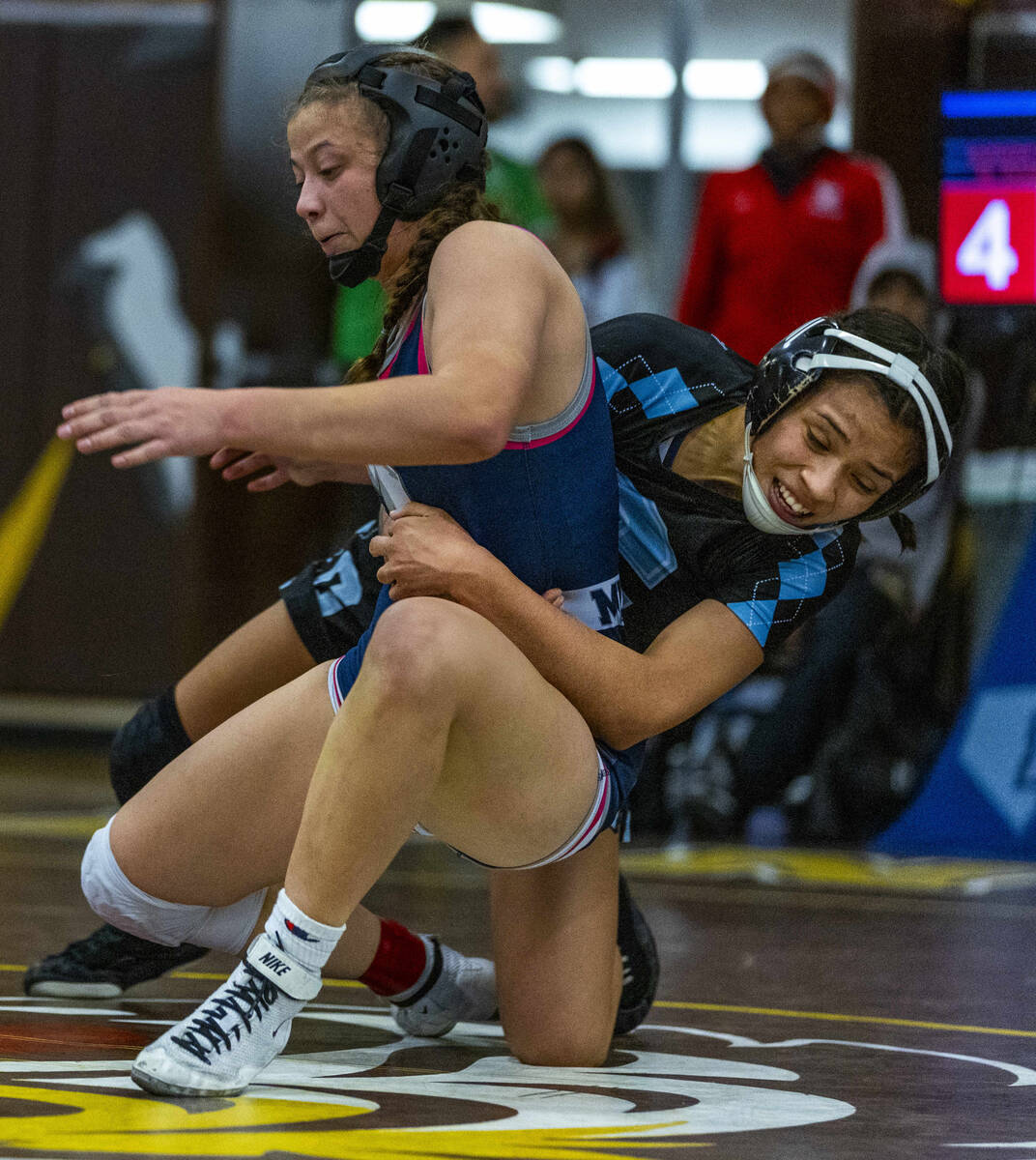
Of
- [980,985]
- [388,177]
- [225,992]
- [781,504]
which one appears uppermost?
[388,177]

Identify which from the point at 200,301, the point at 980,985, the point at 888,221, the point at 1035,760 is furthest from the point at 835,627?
the point at 200,301

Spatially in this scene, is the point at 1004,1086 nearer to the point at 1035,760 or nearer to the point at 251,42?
the point at 1035,760

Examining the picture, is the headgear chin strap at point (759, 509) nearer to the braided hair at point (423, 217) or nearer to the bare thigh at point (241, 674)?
the braided hair at point (423, 217)

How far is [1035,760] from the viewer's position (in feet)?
16.8

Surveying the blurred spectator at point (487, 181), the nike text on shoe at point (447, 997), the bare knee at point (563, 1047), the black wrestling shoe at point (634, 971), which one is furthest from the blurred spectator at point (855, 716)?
the bare knee at point (563, 1047)

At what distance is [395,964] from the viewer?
265 cm

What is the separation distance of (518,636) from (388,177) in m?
0.56

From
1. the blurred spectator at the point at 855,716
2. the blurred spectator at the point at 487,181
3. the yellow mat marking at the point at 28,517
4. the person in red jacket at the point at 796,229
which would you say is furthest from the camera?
the yellow mat marking at the point at 28,517

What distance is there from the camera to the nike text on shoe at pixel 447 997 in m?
2.68

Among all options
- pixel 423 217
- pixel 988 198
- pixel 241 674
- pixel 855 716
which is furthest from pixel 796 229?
pixel 423 217

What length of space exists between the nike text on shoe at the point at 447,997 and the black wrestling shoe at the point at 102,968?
33cm

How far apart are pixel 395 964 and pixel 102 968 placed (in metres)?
0.45

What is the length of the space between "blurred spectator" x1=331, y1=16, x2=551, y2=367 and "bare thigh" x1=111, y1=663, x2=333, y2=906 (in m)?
0.54

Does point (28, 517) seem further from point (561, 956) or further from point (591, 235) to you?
point (561, 956)
